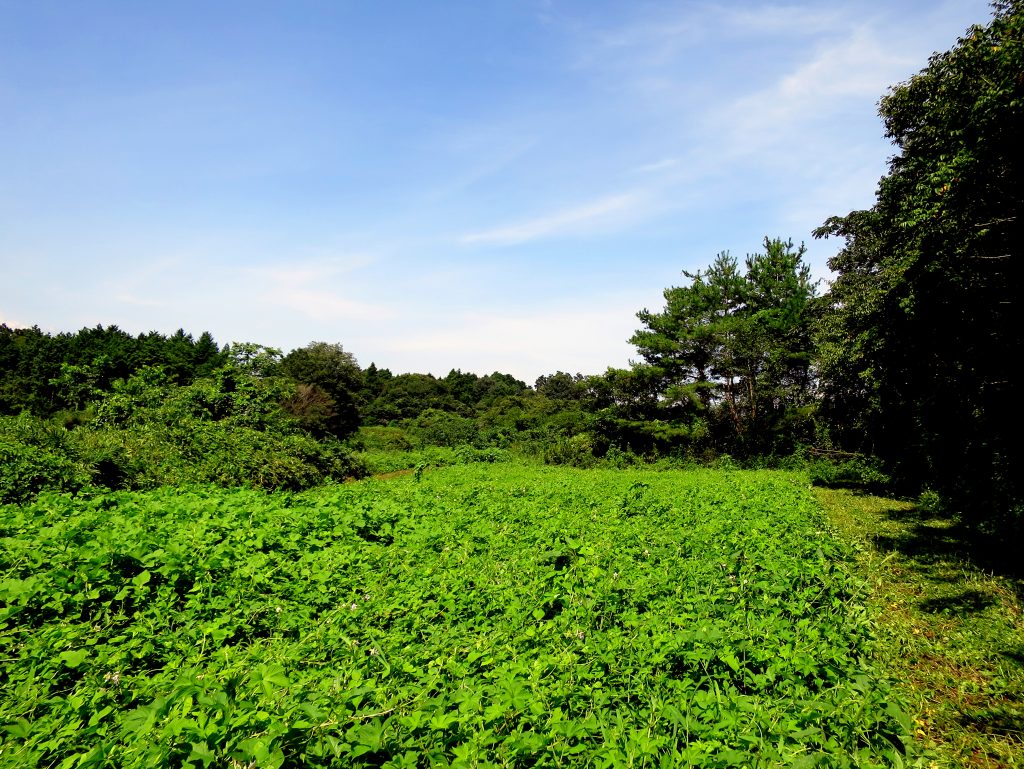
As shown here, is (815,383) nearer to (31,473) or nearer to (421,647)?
(421,647)

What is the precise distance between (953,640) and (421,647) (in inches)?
213

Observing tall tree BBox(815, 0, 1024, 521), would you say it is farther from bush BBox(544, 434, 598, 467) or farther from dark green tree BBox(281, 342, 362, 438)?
dark green tree BBox(281, 342, 362, 438)

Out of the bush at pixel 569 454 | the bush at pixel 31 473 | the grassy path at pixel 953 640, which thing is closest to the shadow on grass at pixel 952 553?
the grassy path at pixel 953 640

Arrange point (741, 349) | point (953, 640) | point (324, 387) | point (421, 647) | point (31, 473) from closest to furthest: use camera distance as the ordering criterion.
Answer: point (421, 647), point (953, 640), point (31, 473), point (741, 349), point (324, 387)

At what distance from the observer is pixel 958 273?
339 inches

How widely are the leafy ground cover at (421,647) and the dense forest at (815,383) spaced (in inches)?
193

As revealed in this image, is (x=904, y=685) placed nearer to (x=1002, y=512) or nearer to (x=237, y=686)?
(x=237, y=686)

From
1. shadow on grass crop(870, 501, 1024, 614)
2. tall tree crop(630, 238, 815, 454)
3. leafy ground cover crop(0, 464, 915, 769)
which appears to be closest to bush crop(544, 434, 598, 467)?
tall tree crop(630, 238, 815, 454)

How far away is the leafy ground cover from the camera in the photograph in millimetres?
2656

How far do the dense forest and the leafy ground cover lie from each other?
193 inches

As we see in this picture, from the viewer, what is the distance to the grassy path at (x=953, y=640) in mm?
3668

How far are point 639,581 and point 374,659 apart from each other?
2635 millimetres

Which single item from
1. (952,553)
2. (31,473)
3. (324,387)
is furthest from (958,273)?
(324,387)

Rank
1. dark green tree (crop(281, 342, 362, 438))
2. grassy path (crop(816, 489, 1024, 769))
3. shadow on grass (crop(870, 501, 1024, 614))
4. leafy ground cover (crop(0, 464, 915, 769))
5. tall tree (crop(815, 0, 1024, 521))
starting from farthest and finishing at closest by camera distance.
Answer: dark green tree (crop(281, 342, 362, 438)) < tall tree (crop(815, 0, 1024, 521)) < shadow on grass (crop(870, 501, 1024, 614)) < grassy path (crop(816, 489, 1024, 769)) < leafy ground cover (crop(0, 464, 915, 769))
